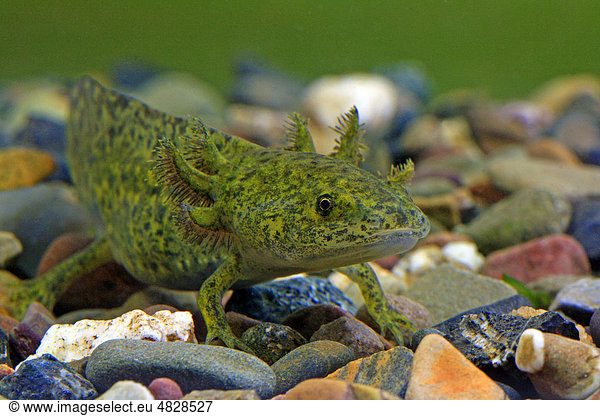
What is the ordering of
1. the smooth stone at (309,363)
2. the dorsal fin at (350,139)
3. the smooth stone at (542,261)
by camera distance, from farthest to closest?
the smooth stone at (542,261) → the dorsal fin at (350,139) → the smooth stone at (309,363)

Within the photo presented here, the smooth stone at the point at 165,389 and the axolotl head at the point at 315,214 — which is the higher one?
the axolotl head at the point at 315,214

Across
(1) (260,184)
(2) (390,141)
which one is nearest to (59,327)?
(1) (260,184)

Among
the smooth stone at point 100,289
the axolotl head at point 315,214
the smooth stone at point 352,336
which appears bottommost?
the smooth stone at point 100,289

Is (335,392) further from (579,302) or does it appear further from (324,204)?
(579,302)

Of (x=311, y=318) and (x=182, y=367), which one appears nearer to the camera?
(x=182, y=367)

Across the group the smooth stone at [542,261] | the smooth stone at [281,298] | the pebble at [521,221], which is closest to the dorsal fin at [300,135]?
the smooth stone at [281,298]

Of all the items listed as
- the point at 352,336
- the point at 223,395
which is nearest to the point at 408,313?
the point at 352,336
